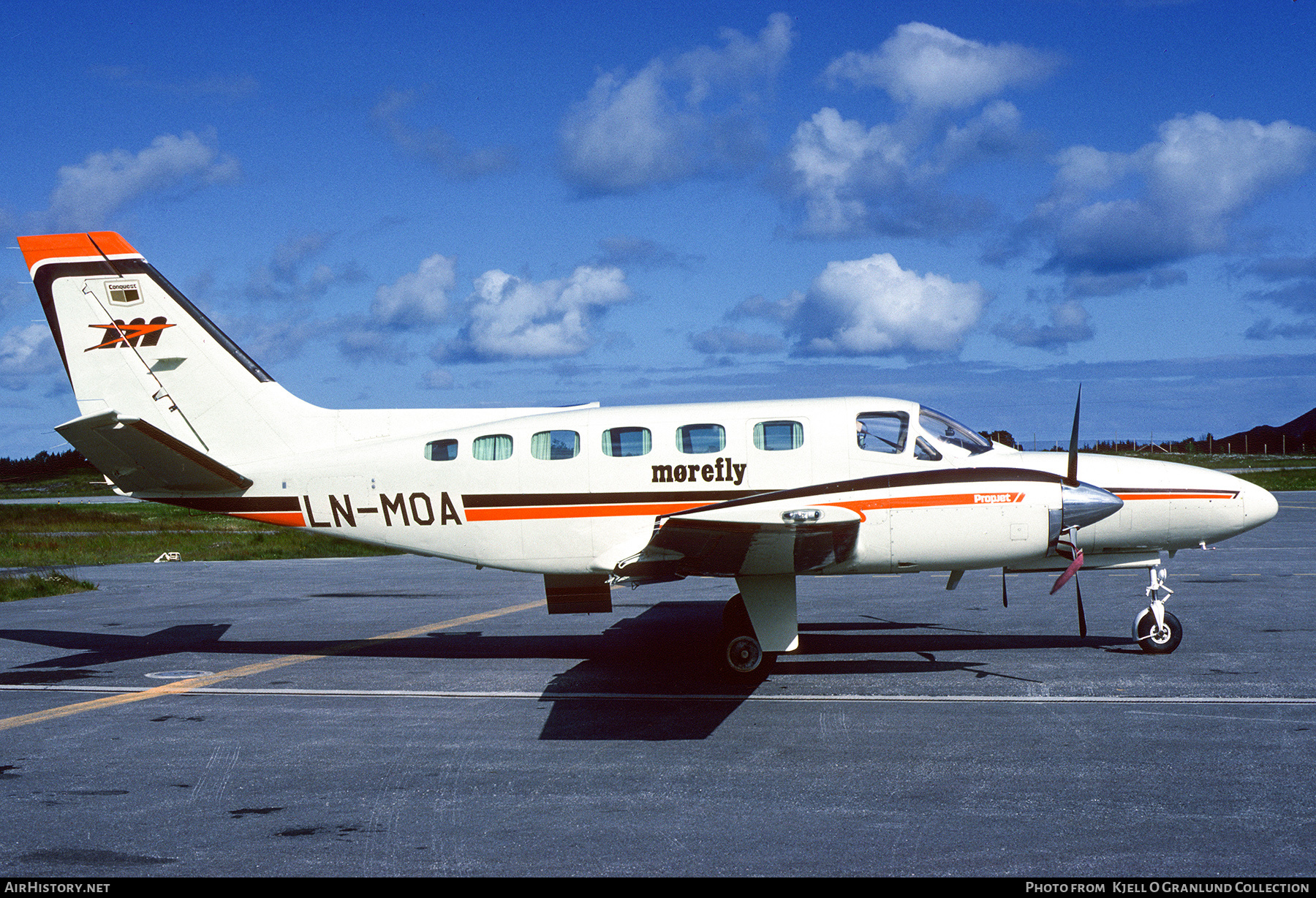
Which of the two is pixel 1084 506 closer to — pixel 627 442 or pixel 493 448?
pixel 627 442

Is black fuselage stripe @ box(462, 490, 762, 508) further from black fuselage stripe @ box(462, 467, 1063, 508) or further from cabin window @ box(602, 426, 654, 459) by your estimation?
cabin window @ box(602, 426, 654, 459)

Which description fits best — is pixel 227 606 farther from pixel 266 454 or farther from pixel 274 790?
pixel 274 790

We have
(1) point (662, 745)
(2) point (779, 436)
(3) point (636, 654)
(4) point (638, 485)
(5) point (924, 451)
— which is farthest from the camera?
(3) point (636, 654)

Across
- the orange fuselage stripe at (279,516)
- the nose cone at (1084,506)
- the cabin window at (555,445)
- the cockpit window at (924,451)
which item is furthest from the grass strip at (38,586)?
the nose cone at (1084,506)

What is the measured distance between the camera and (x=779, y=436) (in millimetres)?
10984

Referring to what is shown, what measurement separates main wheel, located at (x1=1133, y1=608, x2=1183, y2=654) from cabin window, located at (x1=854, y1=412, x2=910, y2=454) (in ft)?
12.4

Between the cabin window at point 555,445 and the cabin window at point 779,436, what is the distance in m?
2.12

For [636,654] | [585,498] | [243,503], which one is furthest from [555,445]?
[243,503]

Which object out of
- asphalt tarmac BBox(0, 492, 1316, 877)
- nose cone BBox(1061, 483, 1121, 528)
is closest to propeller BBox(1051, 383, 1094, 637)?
nose cone BBox(1061, 483, 1121, 528)

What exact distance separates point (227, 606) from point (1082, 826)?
52.0 ft

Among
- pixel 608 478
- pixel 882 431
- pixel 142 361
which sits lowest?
pixel 608 478

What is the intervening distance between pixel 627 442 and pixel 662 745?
13.0 ft

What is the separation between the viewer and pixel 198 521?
46.3 metres
